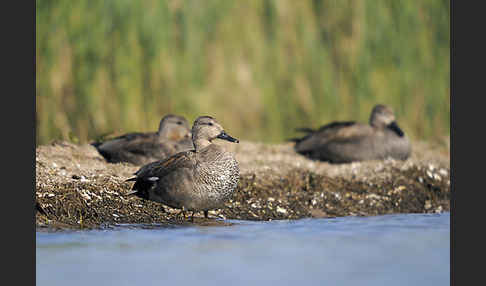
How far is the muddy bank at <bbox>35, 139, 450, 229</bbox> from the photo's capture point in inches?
236

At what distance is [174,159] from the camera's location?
19.8 ft

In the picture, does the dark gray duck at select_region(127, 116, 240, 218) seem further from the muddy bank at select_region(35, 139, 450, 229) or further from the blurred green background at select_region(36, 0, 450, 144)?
the blurred green background at select_region(36, 0, 450, 144)

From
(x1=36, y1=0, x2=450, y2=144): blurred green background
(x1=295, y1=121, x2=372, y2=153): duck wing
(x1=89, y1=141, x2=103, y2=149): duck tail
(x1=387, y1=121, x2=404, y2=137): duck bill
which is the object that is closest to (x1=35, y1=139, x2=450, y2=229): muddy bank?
(x1=89, y1=141, x2=103, y2=149): duck tail

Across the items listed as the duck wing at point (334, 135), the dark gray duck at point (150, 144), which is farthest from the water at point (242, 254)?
the duck wing at point (334, 135)

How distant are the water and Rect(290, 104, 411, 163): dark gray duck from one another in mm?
3166

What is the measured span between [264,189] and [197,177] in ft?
5.38

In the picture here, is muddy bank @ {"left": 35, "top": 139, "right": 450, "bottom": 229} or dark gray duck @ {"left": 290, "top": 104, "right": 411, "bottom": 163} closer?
muddy bank @ {"left": 35, "top": 139, "right": 450, "bottom": 229}

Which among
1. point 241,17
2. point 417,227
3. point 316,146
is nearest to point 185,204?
point 417,227

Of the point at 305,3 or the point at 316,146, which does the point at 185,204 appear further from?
the point at 305,3

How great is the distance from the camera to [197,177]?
5.79 metres

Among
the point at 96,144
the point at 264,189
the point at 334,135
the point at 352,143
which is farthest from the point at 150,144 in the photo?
the point at 352,143

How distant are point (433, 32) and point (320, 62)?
2.10 meters

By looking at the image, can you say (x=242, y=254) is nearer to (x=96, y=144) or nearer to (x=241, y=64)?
(x=96, y=144)

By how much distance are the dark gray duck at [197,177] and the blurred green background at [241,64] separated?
9.81 feet
